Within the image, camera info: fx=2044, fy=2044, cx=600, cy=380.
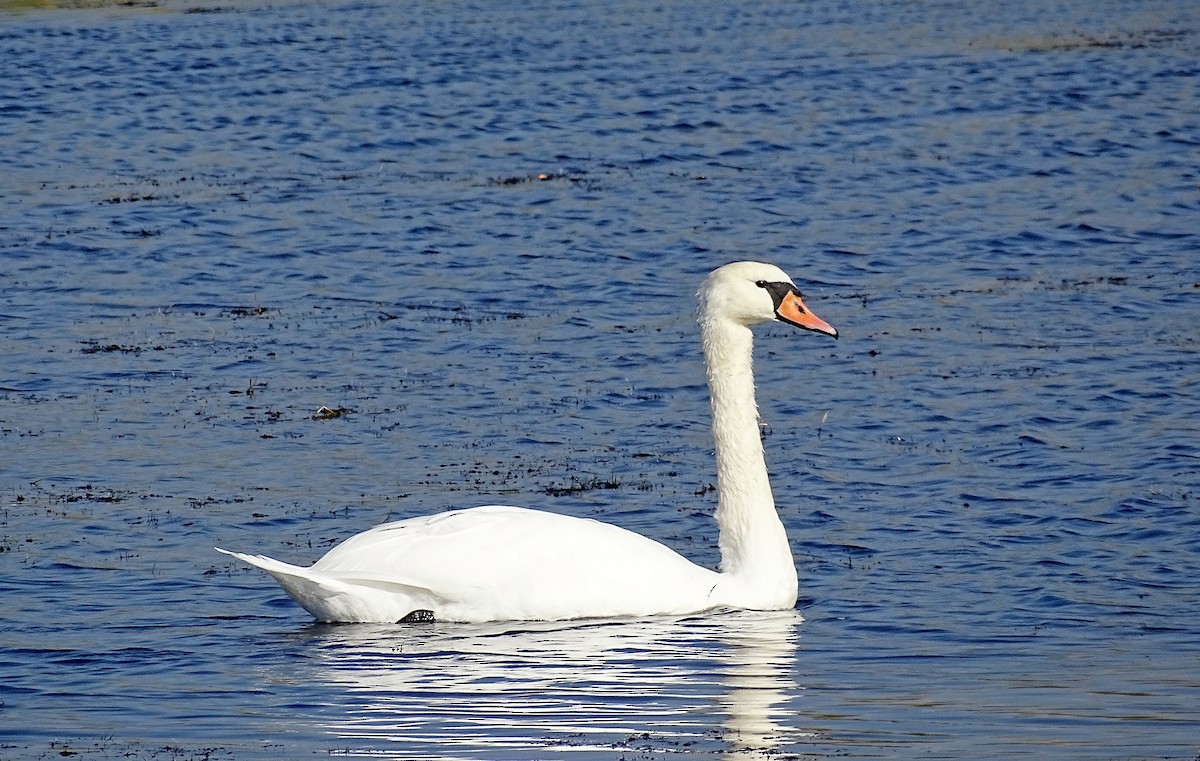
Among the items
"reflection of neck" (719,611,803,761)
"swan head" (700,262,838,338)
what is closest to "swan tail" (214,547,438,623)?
"reflection of neck" (719,611,803,761)

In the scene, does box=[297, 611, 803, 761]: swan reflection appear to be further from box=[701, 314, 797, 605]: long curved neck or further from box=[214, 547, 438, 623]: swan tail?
box=[701, 314, 797, 605]: long curved neck

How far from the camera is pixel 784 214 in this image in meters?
20.6

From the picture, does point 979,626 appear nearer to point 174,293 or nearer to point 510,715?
point 510,715

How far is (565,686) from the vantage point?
7.98m

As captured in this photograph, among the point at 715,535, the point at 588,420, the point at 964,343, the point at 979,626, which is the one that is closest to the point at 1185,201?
the point at 964,343

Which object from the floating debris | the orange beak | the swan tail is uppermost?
the orange beak

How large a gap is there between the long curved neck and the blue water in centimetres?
25

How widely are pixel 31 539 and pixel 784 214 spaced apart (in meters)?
11.3

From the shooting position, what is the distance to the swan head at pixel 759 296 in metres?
9.78

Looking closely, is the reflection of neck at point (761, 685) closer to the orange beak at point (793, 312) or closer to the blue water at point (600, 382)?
the blue water at point (600, 382)

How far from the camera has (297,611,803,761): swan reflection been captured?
713 cm

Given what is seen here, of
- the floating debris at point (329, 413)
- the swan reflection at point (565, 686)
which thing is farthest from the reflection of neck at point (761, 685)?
the floating debris at point (329, 413)

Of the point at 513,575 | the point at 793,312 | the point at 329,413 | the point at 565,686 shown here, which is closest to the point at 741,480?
the point at 793,312

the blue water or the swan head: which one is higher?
the swan head
